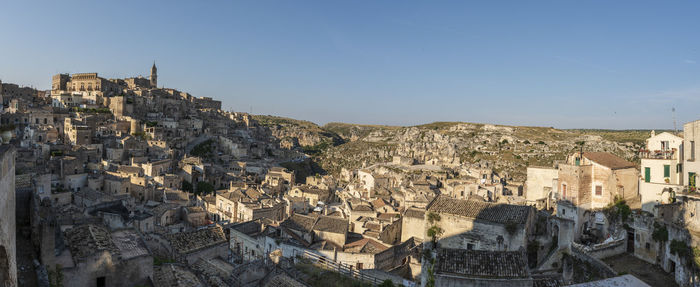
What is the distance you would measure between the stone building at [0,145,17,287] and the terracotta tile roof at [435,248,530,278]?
34.3ft

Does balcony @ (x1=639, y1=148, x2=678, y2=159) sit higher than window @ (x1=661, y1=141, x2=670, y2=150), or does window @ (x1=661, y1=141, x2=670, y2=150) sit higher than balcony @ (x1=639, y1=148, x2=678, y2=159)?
window @ (x1=661, y1=141, x2=670, y2=150)

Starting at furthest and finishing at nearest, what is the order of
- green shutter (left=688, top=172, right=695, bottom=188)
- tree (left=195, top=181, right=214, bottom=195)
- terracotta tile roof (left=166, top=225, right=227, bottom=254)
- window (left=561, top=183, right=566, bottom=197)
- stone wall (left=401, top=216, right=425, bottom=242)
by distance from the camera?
tree (left=195, top=181, right=214, bottom=195)
stone wall (left=401, top=216, right=425, bottom=242)
window (left=561, top=183, right=566, bottom=197)
terracotta tile roof (left=166, top=225, right=227, bottom=254)
green shutter (left=688, top=172, right=695, bottom=188)

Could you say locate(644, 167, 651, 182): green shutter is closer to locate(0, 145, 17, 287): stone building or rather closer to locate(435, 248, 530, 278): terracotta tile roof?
locate(435, 248, 530, 278): terracotta tile roof

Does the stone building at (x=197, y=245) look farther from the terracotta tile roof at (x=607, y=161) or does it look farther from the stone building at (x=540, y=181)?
the stone building at (x=540, y=181)

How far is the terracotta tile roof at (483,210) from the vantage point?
16.2 m

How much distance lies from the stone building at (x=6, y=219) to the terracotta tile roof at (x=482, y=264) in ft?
34.3

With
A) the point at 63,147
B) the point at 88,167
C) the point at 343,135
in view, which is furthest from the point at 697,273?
the point at 343,135

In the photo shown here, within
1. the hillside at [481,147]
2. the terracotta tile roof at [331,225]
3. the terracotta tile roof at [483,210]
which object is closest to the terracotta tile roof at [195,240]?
the terracotta tile roof at [331,225]

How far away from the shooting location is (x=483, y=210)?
1692 cm

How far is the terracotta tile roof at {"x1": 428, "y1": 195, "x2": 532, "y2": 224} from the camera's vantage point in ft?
53.1

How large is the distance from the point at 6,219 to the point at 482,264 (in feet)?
39.3

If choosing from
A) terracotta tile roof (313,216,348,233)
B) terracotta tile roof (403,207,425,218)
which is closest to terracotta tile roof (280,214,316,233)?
terracotta tile roof (313,216,348,233)

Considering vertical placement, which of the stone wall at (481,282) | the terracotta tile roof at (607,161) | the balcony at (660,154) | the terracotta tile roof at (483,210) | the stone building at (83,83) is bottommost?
the stone wall at (481,282)

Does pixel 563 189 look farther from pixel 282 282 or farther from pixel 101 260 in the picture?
pixel 101 260
